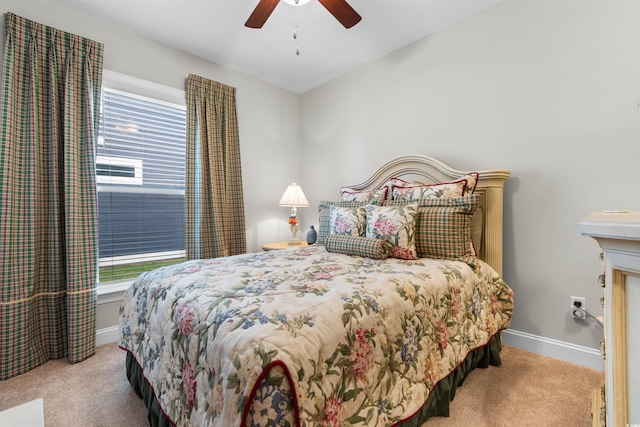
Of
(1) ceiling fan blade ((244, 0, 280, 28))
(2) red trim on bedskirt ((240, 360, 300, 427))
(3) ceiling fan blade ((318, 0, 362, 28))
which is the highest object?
(1) ceiling fan blade ((244, 0, 280, 28))

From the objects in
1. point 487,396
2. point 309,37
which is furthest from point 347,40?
point 487,396

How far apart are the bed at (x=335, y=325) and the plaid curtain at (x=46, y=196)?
33.8 inches

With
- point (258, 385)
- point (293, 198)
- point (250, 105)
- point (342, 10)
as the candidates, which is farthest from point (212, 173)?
point (258, 385)

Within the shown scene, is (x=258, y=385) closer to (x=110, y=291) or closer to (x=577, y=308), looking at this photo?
(x=577, y=308)

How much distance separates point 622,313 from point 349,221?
5.37 ft

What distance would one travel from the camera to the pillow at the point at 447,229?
5.98ft

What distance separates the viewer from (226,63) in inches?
121

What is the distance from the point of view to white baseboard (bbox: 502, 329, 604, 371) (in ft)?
5.95

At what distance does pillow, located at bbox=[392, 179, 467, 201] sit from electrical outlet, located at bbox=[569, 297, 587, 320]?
990mm

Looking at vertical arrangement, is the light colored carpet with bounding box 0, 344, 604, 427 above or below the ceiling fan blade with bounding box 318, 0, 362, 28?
below

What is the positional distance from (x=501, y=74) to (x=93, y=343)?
12.1ft

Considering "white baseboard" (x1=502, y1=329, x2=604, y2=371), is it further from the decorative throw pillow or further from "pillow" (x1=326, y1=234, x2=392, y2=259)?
the decorative throw pillow

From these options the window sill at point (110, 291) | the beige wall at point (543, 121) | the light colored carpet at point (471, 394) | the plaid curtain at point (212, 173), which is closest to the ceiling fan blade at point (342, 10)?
the beige wall at point (543, 121)

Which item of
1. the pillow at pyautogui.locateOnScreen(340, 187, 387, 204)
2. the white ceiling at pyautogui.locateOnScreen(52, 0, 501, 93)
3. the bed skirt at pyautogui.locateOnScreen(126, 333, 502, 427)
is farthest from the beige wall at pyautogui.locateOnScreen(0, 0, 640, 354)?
the pillow at pyautogui.locateOnScreen(340, 187, 387, 204)
